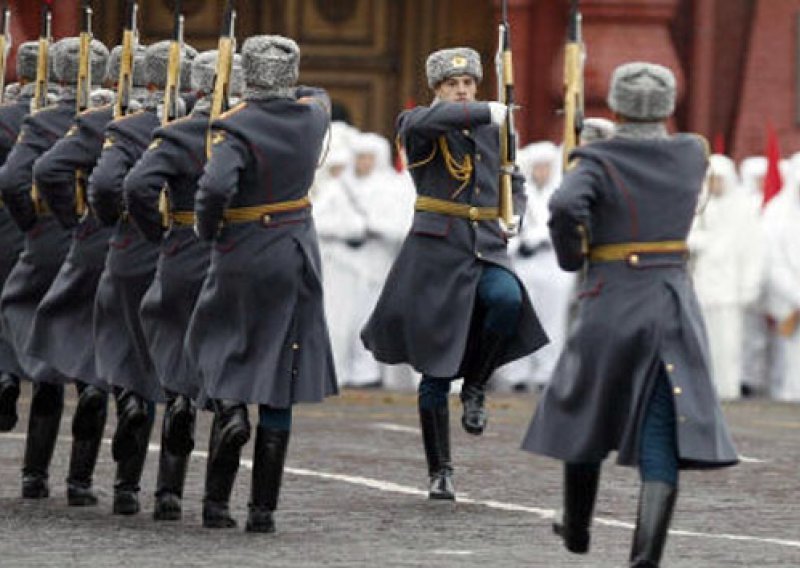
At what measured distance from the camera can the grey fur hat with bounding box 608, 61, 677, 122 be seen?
1236 centimetres

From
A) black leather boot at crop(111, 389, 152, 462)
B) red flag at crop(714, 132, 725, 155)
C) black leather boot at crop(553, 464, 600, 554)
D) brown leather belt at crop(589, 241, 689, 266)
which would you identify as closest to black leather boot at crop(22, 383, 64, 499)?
black leather boot at crop(111, 389, 152, 462)

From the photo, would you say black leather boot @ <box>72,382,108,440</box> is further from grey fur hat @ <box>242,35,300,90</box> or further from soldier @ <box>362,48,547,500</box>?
grey fur hat @ <box>242,35,300,90</box>

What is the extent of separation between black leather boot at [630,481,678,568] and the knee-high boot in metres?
3.92

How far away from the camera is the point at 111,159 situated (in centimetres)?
1513

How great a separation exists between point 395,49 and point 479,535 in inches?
661

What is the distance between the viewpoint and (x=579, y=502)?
12453mm

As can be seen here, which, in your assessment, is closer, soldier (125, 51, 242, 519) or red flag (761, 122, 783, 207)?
soldier (125, 51, 242, 519)

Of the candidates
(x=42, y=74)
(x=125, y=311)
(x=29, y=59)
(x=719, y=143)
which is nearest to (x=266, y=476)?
(x=125, y=311)

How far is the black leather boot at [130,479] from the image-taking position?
15125 millimetres

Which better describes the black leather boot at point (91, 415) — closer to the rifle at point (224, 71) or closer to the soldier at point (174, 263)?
the soldier at point (174, 263)

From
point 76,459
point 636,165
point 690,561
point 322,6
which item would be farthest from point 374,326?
point 322,6

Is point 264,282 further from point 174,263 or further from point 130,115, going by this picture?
point 130,115

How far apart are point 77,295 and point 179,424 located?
104cm

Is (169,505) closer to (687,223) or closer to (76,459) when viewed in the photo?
(76,459)
